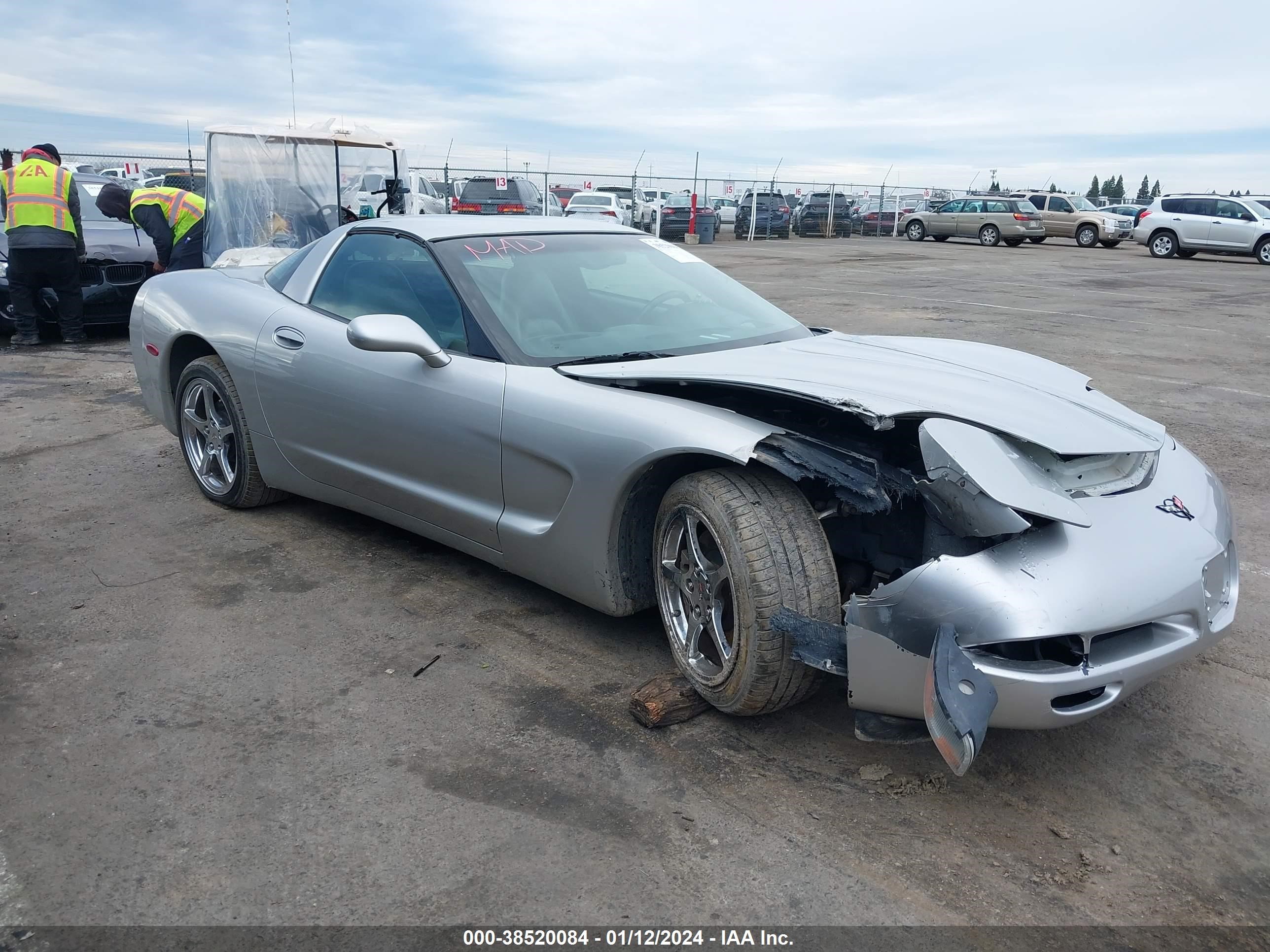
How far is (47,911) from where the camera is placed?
2162 millimetres

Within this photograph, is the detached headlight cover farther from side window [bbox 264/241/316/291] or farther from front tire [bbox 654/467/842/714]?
side window [bbox 264/241/316/291]

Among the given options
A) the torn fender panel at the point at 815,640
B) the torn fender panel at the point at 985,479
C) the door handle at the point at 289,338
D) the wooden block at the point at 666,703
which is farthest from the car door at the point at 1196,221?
the torn fender panel at the point at 815,640

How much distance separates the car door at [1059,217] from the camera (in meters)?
30.2

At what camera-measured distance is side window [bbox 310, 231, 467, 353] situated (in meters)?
3.68

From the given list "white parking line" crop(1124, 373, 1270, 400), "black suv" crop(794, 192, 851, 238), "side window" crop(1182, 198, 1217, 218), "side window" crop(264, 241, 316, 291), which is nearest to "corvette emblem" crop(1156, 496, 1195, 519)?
"side window" crop(264, 241, 316, 291)

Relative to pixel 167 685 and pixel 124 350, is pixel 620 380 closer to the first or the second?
pixel 167 685

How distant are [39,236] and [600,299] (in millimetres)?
6960

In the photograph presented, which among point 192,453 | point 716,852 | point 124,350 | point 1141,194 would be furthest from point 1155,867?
point 1141,194

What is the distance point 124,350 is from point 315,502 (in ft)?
17.5

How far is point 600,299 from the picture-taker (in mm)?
3783

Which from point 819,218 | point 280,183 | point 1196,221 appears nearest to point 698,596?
point 280,183

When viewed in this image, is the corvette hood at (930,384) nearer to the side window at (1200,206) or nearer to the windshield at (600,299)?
the windshield at (600,299)

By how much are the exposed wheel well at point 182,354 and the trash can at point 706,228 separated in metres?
24.6

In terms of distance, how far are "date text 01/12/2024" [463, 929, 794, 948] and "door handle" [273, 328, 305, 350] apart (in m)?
2.69
